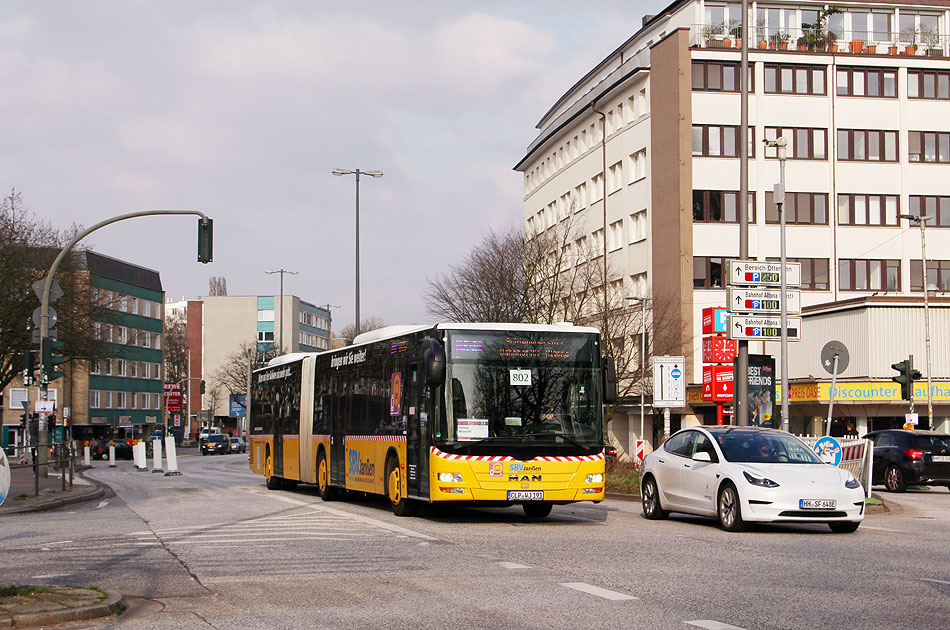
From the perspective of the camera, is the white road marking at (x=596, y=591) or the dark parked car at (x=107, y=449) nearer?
the white road marking at (x=596, y=591)

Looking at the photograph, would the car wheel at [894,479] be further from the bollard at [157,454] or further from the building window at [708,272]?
the building window at [708,272]

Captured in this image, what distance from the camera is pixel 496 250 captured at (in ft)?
176

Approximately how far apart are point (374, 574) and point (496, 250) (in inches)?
1669

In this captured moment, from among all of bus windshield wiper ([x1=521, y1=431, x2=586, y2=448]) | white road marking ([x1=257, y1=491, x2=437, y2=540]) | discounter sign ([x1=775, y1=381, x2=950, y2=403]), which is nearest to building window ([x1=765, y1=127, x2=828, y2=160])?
discounter sign ([x1=775, y1=381, x2=950, y2=403])

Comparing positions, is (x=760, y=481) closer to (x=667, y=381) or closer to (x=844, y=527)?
(x=844, y=527)

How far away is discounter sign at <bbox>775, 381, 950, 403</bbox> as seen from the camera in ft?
182

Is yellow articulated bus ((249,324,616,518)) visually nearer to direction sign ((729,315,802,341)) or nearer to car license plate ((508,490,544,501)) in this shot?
car license plate ((508,490,544,501))

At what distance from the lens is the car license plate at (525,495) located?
18047 millimetres

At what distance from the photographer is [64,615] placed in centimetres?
887

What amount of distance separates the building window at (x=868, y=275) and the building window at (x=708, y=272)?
6.95 meters

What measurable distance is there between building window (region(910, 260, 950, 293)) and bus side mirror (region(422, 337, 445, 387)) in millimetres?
52688

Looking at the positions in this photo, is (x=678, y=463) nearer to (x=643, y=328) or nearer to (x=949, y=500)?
(x=949, y=500)

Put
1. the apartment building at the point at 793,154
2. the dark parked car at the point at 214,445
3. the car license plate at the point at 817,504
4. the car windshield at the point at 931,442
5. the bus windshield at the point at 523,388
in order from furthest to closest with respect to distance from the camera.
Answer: the dark parked car at the point at 214,445
the apartment building at the point at 793,154
the car windshield at the point at 931,442
the bus windshield at the point at 523,388
the car license plate at the point at 817,504

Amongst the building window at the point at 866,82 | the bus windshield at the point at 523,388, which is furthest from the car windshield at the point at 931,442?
the building window at the point at 866,82
